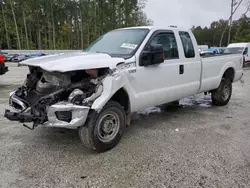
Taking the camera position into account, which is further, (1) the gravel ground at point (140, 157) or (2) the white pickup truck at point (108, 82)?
(2) the white pickup truck at point (108, 82)

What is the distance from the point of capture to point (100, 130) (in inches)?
137

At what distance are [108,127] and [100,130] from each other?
0.54 feet

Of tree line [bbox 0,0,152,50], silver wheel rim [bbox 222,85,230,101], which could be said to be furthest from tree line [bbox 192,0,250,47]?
silver wheel rim [bbox 222,85,230,101]

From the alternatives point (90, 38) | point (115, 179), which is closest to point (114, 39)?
point (115, 179)

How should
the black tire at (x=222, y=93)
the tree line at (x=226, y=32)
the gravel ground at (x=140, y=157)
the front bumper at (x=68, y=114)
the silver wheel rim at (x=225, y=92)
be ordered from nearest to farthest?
the gravel ground at (x=140, y=157) → the front bumper at (x=68, y=114) → the black tire at (x=222, y=93) → the silver wheel rim at (x=225, y=92) → the tree line at (x=226, y=32)

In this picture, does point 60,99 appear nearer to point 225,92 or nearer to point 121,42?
point 121,42

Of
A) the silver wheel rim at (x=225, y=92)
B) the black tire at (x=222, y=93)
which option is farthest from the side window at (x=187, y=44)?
the silver wheel rim at (x=225, y=92)

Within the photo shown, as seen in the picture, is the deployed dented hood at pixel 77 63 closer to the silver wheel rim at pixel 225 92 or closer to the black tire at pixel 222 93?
the black tire at pixel 222 93

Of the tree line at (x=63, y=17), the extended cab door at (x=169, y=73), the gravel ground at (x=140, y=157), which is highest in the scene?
the tree line at (x=63, y=17)

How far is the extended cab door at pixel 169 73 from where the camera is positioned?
13.1 feet

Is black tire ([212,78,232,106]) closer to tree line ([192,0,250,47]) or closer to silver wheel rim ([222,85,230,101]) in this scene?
silver wheel rim ([222,85,230,101])

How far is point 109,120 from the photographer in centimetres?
358

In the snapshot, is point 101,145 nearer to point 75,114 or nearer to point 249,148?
point 75,114

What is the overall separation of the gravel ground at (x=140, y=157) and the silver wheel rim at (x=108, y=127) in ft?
0.77
